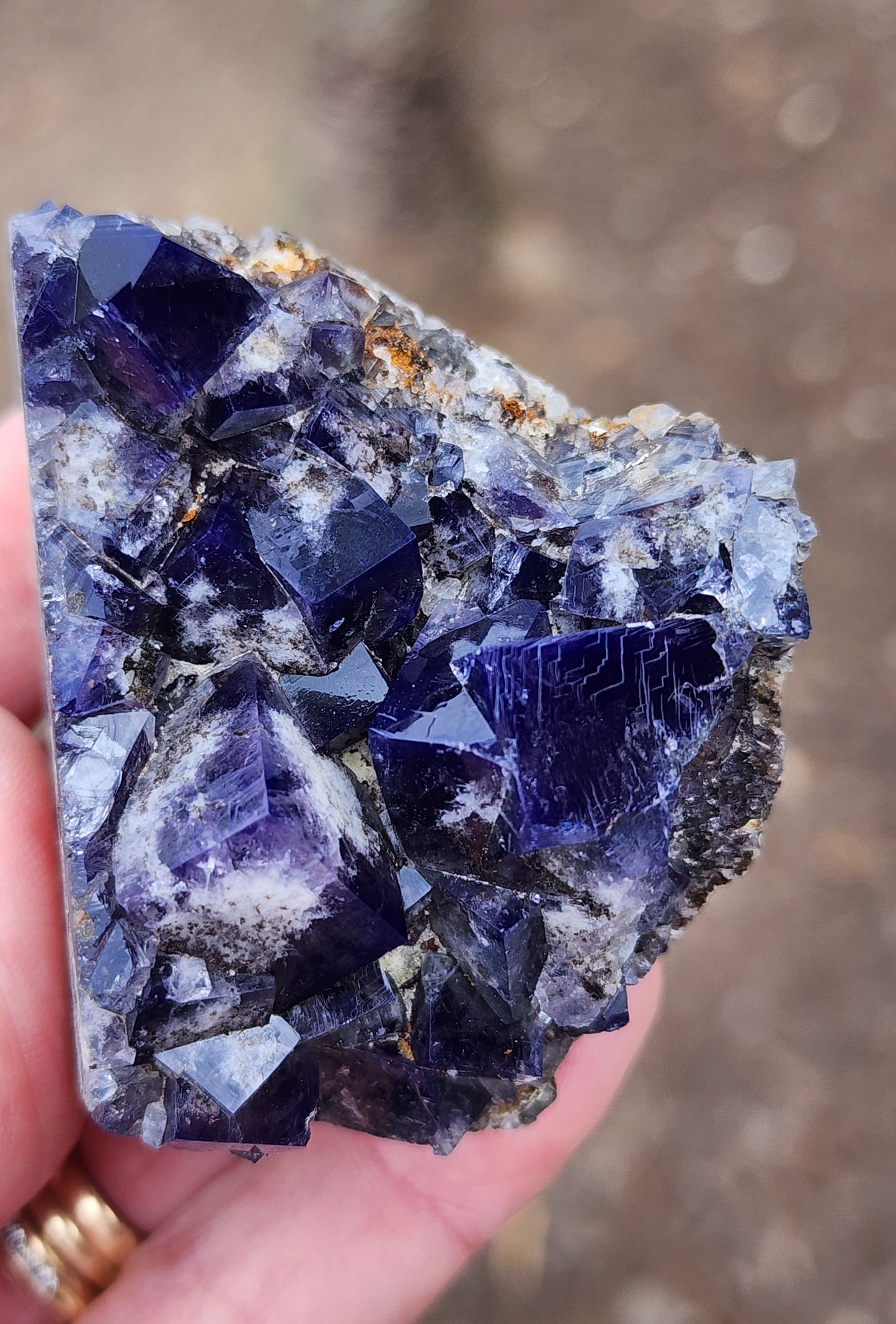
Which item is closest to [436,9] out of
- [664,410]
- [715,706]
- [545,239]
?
[545,239]

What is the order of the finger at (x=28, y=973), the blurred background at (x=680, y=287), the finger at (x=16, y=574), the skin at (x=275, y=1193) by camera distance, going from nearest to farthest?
the finger at (x=28, y=973) → the skin at (x=275, y=1193) → the finger at (x=16, y=574) → the blurred background at (x=680, y=287)

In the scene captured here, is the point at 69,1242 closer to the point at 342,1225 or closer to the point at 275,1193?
the point at 275,1193

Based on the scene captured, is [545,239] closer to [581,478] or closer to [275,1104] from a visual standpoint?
[581,478]

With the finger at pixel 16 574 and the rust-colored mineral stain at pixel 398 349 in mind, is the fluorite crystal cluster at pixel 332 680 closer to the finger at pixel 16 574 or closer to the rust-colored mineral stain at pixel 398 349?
the rust-colored mineral stain at pixel 398 349

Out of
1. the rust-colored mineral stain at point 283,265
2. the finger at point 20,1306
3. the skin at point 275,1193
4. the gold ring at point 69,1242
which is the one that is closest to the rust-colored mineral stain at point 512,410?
the rust-colored mineral stain at point 283,265

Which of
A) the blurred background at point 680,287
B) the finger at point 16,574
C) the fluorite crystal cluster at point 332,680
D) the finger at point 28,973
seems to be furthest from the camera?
the blurred background at point 680,287

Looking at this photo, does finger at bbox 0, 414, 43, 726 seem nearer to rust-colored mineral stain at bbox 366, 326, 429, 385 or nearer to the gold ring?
rust-colored mineral stain at bbox 366, 326, 429, 385
